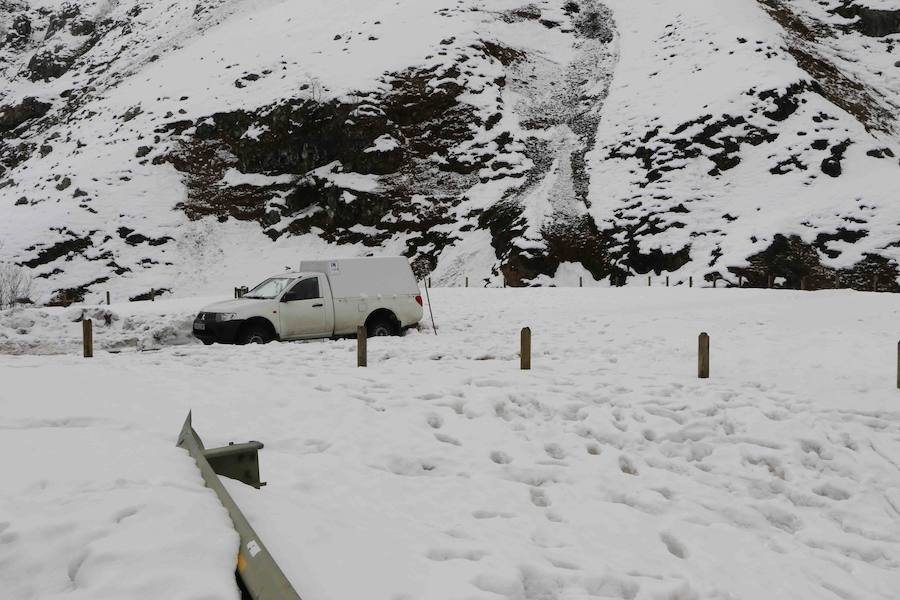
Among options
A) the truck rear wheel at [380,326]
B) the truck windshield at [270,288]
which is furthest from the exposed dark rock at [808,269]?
the truck windshield at [270,288]

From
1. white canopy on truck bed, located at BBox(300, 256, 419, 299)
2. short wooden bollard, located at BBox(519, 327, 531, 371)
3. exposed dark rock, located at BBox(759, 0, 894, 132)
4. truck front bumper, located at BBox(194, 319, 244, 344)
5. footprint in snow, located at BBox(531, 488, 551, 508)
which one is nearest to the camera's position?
footprint in snow, located at BBox(531, 488, 551, 508)

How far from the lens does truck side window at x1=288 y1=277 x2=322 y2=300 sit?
12141 millimetres

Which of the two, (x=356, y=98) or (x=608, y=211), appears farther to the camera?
(x=356, y=98)

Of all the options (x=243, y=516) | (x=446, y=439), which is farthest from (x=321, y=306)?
(x=243, y=516)

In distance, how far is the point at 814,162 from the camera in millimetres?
27172

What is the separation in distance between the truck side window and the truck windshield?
24 centimetres

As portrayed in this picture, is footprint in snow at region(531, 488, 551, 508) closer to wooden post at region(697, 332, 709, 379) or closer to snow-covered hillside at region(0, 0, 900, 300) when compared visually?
wooden post at region(697, 332, 709, 379)

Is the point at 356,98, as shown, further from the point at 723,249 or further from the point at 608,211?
the point at 723,249

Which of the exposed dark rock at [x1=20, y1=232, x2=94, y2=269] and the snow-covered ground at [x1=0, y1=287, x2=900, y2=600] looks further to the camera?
the exposed dark rock at [x1=20, y1=232, x2=94, y2=269]


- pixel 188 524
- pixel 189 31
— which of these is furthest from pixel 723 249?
pixel 189 31

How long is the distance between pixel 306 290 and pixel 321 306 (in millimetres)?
476

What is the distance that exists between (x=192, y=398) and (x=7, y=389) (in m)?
1.76

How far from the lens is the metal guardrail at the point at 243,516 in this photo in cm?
205

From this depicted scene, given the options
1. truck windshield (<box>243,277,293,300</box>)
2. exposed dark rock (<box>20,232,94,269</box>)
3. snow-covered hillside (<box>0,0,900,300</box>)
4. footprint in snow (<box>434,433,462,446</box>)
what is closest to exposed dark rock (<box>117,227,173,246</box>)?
snow-covered hillside (<box>0,0,900,300</box>)
